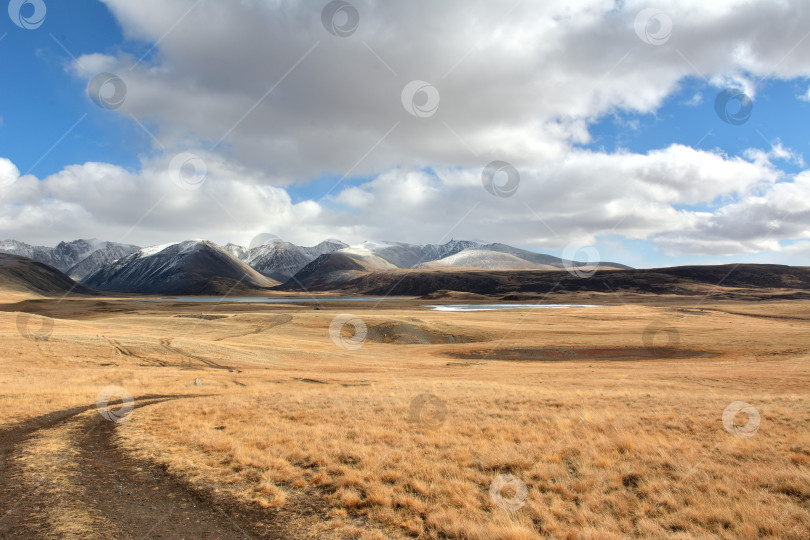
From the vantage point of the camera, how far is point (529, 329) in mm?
71875

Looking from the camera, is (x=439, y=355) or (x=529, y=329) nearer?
(x=439, y=355)

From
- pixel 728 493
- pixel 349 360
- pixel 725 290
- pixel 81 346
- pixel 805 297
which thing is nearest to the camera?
pixel 728 493

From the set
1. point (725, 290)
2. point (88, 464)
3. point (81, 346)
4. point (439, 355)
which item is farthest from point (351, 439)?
point (725, 290)

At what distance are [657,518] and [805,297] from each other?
682 ft

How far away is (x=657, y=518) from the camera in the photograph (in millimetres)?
8797

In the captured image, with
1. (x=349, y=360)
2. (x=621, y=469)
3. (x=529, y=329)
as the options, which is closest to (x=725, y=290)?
(x=529, y=329)

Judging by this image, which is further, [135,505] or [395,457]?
[395,457]

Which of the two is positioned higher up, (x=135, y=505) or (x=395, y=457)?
(x=135, y=505)

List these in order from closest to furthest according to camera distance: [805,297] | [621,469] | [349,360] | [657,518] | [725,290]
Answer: [657,518]
[621,469]
[349,360]
[805,297]
[725,290]

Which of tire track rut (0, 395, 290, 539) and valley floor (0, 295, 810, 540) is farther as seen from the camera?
valley floor (0, 295, 810, 540)

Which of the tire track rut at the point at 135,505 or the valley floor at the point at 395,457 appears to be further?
the valley floor at the point at 395,457

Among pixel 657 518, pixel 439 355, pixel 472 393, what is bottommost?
pixel 439 355

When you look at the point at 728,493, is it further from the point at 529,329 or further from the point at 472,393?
the point at 529,329

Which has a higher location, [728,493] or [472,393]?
[728,493]
